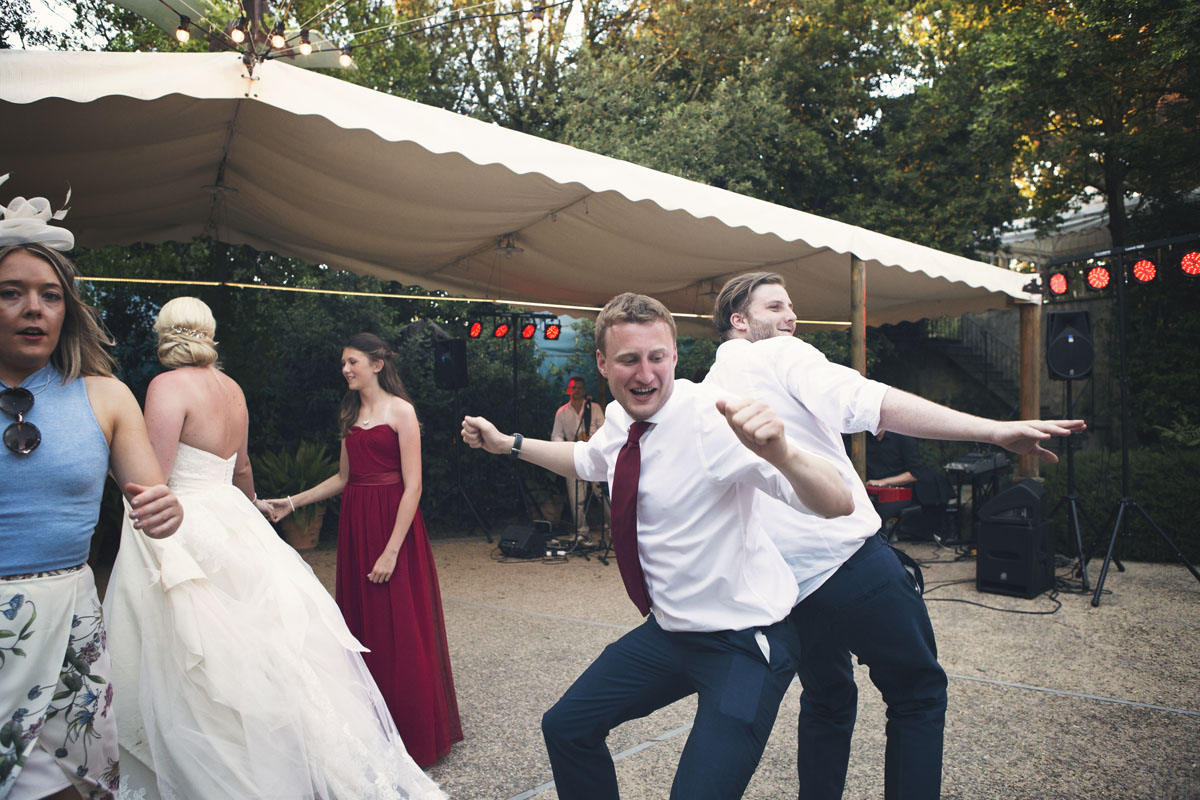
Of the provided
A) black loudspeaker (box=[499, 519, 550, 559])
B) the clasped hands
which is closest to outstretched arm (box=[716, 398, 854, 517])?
the clasped hands

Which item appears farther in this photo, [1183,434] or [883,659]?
[1183,434]

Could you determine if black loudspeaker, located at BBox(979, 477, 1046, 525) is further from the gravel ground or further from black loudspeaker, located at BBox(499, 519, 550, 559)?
black loudspeaker, located at BBox(499, 519, 550, 559)

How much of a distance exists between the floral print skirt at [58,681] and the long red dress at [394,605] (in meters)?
1.50

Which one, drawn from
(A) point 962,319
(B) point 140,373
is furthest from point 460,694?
(A) point 962,319

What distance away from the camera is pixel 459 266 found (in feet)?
26.5

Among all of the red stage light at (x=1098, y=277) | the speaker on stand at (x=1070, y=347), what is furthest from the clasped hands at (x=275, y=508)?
the red stage light at (x=1098, y=277)

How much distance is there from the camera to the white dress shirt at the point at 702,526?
6.64 feet

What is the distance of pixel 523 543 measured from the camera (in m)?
8.40

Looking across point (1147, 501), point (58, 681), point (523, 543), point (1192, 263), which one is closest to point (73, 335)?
point (58, 681)

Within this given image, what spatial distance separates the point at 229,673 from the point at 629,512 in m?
1.38

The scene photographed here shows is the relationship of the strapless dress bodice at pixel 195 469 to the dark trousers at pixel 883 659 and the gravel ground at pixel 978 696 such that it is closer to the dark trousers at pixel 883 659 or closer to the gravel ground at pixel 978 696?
the gravel ground at pixel 978 696

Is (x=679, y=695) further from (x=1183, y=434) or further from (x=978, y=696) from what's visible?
(x=1183, y=434)

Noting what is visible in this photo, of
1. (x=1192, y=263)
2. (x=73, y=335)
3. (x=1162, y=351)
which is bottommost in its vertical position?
(x=73, y=335)

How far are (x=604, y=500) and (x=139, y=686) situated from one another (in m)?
6.57
